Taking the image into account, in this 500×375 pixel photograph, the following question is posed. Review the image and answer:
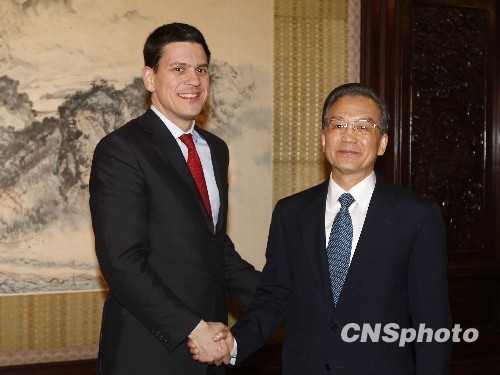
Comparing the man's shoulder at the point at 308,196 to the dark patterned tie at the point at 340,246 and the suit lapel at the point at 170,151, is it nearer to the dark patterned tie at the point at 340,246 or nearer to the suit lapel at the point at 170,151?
the dark patterned tie at the point at 340,246

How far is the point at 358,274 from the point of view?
2127 mm

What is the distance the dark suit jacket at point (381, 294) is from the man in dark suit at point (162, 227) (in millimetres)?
390

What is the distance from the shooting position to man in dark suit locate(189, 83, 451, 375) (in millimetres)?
2107

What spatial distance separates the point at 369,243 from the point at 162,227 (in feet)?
2.36

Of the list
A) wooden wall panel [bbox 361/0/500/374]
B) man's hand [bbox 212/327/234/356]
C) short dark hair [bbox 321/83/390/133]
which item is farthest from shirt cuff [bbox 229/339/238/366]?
wooden wall panel [bbox 361/0/500/374]

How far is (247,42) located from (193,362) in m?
2.38

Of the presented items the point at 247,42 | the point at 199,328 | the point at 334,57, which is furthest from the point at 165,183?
the point at 334,57

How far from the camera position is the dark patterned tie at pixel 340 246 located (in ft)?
7.13

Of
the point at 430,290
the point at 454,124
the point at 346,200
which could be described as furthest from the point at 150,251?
the point at 454,124

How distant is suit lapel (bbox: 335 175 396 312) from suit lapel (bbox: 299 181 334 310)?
0.06 meters

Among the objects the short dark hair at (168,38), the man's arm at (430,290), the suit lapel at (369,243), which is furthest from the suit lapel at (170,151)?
the man's arm at (430,290)

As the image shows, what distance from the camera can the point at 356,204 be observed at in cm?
224

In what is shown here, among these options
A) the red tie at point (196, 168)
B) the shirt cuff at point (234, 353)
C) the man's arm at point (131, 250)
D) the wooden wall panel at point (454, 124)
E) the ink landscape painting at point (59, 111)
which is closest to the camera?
the man's arm at point (131, 250)

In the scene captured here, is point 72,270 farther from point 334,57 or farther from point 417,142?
point 417,142
